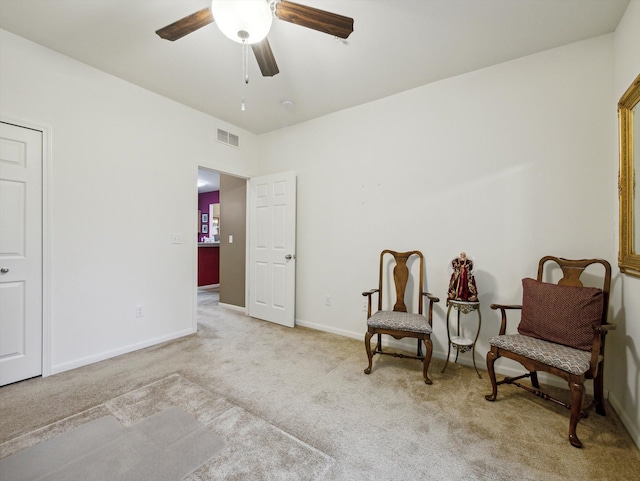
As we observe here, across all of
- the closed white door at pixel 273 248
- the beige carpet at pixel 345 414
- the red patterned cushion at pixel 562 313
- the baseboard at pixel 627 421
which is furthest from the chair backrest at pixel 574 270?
the closed white door at pixel 273 248

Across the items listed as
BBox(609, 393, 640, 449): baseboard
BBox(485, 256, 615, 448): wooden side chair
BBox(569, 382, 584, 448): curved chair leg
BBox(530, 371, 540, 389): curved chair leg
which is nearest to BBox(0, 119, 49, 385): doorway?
BBox(485, 256, 615, 448): wooden side chair

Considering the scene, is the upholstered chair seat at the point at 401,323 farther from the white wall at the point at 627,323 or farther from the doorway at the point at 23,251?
the doorway at the point at 23,251

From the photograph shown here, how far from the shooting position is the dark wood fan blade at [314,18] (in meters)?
1.48

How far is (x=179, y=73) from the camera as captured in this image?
8.74 ft

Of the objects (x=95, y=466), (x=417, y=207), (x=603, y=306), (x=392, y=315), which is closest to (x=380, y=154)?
(x=417, y=207)

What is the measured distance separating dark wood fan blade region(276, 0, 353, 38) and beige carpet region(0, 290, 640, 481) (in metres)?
2.31

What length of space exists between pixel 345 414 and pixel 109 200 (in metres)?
2.78

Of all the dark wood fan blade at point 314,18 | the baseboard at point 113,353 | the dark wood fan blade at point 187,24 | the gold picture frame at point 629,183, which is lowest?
the baseboard at point 113,353

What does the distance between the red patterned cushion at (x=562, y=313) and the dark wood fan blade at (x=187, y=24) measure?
2.77 m

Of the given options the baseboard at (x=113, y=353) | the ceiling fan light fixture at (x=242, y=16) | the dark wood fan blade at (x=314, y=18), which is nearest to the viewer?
the ceiling fan light fixture at (x=242, y=16)

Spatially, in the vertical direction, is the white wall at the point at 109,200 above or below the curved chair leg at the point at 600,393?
above

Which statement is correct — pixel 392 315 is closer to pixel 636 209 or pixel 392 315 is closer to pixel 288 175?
pixel 636 209

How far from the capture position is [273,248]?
386cm

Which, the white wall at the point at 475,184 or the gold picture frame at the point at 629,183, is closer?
the gold picture frame at the point at 629,183
